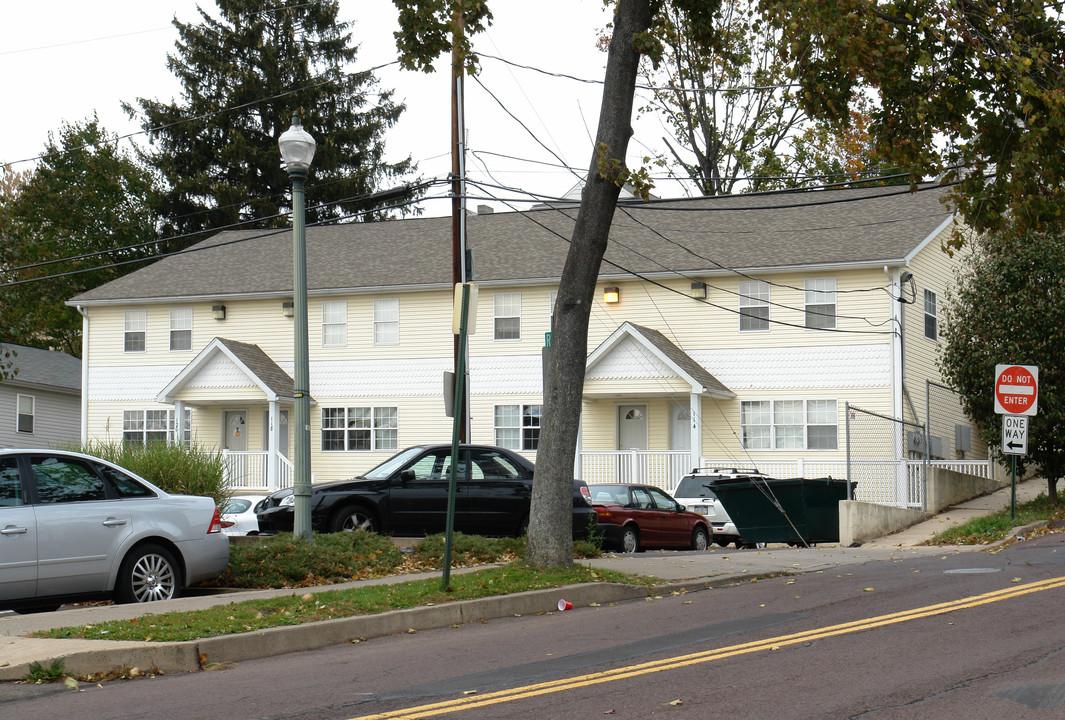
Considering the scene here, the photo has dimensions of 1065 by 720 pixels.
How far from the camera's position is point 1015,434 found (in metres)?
20.2

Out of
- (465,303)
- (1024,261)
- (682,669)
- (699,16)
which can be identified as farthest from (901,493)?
(682,669)

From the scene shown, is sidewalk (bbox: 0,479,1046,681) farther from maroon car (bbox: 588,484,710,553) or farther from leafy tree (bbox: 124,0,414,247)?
leafy tree (bbox: 124,0,414,247)

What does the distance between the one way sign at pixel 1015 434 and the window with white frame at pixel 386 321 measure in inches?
683

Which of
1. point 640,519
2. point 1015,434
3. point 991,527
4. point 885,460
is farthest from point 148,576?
point 885,460

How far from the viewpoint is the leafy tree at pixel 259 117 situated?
170ft

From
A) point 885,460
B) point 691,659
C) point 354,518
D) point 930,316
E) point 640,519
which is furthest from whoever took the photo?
point 930,316

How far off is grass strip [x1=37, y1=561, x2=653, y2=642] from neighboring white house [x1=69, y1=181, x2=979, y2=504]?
12.8 m

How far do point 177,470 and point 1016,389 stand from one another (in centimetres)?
1417

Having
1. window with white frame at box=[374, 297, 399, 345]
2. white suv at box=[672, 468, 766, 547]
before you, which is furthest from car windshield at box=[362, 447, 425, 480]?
window with white frame at box=[374, 297, 399, 345]

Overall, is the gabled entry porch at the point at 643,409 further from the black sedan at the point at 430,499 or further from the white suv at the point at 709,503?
the black sedan at the point at 430,499

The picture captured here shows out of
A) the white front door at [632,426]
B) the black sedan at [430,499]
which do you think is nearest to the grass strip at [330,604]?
the black sedan at [430,499]

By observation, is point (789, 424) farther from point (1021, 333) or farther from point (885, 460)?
point (1021, 333)

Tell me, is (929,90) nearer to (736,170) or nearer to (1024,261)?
(1024,261)

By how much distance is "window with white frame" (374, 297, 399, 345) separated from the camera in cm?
3250
